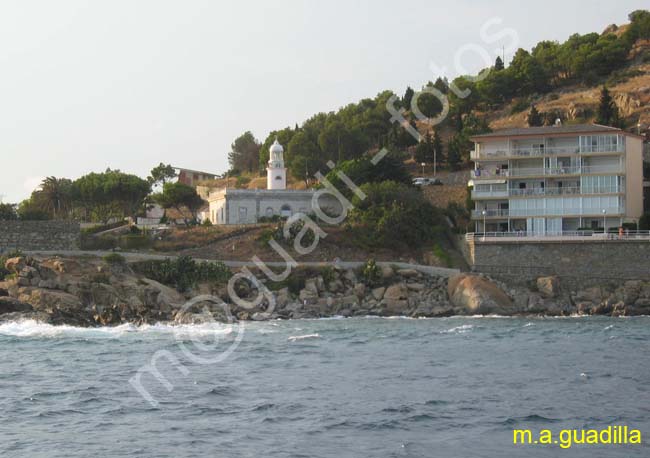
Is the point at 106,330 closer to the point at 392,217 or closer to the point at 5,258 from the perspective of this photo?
the point at 5,258

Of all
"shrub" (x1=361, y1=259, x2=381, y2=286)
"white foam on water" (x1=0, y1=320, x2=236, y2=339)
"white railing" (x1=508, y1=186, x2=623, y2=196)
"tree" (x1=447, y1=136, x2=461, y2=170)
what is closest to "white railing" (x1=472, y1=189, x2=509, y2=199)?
"white railing" (x1=508, y1=186, x2=623, y2=196)

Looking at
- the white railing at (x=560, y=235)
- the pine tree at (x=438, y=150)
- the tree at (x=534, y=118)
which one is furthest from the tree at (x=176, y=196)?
the tree at (x=534, y=118)

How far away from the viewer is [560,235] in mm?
57062

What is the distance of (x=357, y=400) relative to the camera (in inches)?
981

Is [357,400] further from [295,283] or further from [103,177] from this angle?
[103,177]

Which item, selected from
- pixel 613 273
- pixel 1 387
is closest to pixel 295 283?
pixel 613 273

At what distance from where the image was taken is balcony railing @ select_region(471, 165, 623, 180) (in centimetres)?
5875

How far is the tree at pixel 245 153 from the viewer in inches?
4377

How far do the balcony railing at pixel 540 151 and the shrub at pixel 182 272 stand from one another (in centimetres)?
1856

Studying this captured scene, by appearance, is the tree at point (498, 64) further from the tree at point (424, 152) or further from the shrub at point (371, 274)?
the shrub at point (371, 274)

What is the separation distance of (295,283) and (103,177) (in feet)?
97.5

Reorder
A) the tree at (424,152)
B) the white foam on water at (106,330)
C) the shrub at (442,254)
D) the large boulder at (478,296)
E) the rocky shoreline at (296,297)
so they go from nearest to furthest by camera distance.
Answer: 1. the white foam on water at (106,330)
2. the rocky shoreline at (296,297)
3. the large boulder at (478,296)
4. the shrub at (442,254)
5. the tree at (424,152)

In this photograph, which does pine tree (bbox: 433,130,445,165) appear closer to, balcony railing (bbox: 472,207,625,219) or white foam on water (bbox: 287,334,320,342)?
balcony railing (bbox: 472,207,625,219)

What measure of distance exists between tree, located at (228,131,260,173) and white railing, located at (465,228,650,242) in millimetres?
54799
